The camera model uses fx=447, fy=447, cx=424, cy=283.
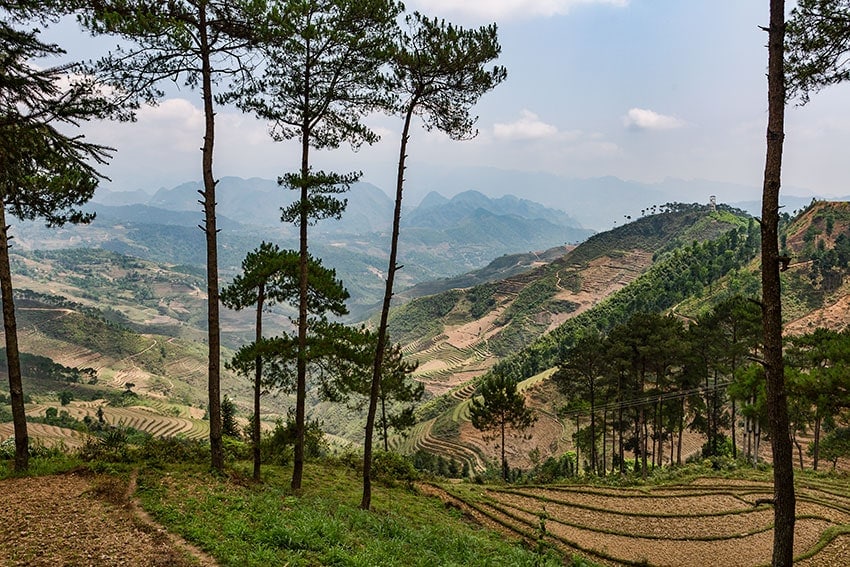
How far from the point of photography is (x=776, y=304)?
6.62m

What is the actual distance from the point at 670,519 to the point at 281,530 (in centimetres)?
1709

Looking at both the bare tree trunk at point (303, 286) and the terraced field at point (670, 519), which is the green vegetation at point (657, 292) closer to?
the terraced field at point (670, 519)

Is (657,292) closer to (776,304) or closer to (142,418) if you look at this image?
(776,304)

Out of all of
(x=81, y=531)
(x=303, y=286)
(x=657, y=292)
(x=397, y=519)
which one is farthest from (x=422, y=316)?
(x=81, y=531)

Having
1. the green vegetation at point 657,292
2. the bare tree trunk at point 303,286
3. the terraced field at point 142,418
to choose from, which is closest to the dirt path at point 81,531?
the bare tree trunk at point 303,286

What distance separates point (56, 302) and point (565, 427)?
21382 centimetres

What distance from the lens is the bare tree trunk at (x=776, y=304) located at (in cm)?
653

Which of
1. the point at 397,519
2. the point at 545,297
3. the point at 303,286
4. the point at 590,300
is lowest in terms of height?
the point at 397,519

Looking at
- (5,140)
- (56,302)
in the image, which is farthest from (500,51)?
(56,302)

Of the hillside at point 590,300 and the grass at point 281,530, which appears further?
the hillside at point 590,300

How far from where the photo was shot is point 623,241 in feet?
587

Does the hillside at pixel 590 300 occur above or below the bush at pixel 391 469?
above

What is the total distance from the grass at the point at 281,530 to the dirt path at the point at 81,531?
34 centimetres

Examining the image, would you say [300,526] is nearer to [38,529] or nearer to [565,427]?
[38,529]
